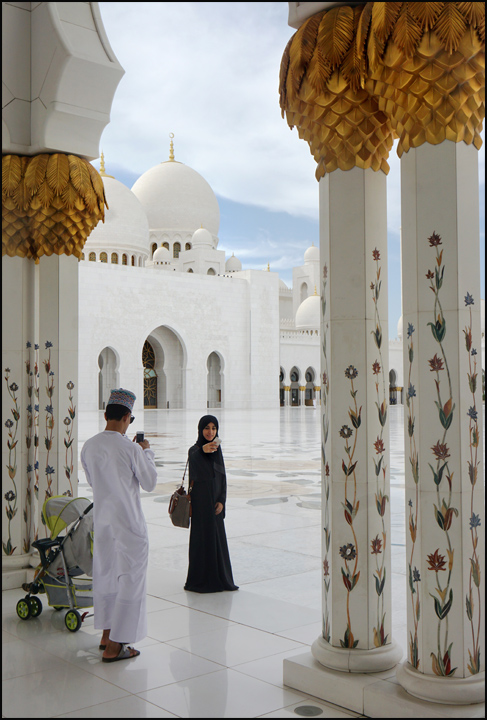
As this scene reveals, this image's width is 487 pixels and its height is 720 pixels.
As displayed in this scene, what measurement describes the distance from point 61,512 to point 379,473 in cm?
141

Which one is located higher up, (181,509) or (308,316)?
(308,316)

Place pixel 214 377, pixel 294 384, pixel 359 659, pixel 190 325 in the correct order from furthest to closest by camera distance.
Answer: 1. pixel 294 384
2. pixel 214 377
3. pixel 190 325
4. pixel 359 659

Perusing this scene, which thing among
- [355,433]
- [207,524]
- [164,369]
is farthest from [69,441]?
[164,369]

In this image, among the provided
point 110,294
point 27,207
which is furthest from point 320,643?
point 110,294

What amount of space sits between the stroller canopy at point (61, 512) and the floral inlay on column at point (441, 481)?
1585mm

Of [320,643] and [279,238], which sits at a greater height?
[279,238]

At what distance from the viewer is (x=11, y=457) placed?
3736 millimetres

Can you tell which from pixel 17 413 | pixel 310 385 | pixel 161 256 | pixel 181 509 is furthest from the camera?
pixel 310 385

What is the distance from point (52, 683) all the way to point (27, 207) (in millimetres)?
2334

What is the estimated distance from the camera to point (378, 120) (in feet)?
7.54

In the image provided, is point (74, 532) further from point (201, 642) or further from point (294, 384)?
point (294, 384)

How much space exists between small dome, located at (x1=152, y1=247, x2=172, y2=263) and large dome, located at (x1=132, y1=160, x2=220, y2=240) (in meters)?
1.63

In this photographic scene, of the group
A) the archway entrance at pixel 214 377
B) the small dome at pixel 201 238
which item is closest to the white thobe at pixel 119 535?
the archway entrance at pixel 214 377

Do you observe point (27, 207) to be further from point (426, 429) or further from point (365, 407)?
point (426, 429)
